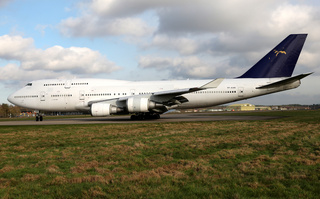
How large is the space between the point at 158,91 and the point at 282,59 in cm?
1167

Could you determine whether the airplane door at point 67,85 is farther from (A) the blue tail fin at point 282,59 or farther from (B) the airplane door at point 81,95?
(A) the blue tail fin at point 282,59

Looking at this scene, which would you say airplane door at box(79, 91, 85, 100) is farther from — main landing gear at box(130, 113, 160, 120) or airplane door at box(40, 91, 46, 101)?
main landing gear at box(130, 113, 160, 120)

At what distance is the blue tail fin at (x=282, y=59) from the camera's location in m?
21.8

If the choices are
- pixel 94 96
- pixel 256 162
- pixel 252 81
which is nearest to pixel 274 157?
pixel 256 162

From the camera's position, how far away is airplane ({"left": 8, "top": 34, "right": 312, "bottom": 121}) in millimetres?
21359

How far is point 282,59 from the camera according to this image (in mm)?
22203

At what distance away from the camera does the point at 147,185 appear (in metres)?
3.89

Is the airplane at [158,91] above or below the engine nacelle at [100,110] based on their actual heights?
above

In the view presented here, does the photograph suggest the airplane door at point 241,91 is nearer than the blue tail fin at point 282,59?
No

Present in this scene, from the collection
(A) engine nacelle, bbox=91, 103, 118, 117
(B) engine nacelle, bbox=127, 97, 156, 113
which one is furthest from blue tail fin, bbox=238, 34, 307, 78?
(A) engine nacelle, bbox=91, 103, 118, 117

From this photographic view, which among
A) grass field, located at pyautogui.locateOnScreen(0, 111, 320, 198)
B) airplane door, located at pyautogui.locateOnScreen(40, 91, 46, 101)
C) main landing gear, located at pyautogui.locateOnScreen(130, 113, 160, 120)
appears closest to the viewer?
grass field, located at pyautogui.locateOnScreen(0, 111, 320, 198)

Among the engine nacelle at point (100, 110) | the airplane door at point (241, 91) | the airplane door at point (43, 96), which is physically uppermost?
the airplane door at point (43, 96)

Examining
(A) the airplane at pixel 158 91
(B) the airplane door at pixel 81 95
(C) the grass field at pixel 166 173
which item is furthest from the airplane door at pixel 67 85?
(C) the grass field at pixel 166 173

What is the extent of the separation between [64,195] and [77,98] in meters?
22.4
